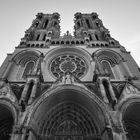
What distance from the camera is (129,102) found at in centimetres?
907

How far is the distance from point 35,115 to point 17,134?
1.51 meters

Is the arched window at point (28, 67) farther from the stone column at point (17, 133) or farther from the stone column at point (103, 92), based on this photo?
the stone column at point (103, 92)

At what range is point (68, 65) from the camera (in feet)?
48.1

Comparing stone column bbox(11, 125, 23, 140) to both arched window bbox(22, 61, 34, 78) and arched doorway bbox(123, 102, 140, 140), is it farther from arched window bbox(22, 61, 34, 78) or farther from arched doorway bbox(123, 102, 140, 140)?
arched window bbox(22, 61, 34, 78)

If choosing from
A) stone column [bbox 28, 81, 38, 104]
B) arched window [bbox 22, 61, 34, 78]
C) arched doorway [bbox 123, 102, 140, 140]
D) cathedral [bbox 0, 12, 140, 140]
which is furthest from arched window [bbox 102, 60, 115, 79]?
arched window [bbox 22, 61, 34, 78]

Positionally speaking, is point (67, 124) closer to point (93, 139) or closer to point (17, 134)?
point (93, 139)

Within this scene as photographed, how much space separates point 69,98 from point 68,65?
5.25 metres

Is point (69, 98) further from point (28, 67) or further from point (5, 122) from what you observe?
point (28, 67)


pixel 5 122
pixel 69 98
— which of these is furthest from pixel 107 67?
pixel 5 122

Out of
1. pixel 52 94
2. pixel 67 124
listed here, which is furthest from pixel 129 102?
pixel 52 94

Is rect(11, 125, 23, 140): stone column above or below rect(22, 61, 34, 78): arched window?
below

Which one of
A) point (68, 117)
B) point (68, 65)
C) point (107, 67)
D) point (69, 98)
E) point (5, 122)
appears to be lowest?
point (5, 122)

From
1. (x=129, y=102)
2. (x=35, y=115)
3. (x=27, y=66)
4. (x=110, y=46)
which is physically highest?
(x=110, y=46)

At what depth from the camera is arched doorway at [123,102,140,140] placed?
30.6ft
